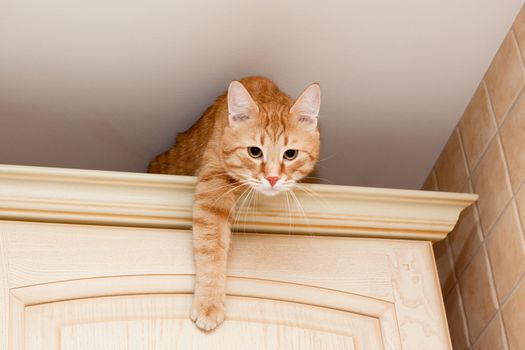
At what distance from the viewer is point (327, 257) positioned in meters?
1.36

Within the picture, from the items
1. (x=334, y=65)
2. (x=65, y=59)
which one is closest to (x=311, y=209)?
(x=334, y=65)

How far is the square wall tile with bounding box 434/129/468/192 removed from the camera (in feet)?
5.53

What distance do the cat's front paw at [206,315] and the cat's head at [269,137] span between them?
0.81ft

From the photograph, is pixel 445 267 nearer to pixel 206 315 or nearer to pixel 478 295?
pixel 478 295

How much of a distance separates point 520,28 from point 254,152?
1.92 feet

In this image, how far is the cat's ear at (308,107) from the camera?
142 centimetres

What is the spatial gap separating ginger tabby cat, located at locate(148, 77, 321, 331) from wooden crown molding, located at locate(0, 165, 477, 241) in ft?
0.14

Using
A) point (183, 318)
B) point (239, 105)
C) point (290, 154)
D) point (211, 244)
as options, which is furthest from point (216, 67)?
point (183, 318)

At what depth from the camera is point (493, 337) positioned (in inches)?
57.9

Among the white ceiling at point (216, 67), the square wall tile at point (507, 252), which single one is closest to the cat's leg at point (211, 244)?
the white ceiling at point (216, 67)

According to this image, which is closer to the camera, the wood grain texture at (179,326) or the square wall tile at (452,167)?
the wood grain texture at (179,326)

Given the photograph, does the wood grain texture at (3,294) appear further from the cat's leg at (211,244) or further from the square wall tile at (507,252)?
the square wall tile at (507,252)

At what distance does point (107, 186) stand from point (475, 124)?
823mm

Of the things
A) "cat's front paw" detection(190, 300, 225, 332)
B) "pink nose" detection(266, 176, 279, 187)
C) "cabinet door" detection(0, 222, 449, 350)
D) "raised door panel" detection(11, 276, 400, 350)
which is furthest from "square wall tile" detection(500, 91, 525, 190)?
"cat's front paw" detection(190, 300, 225, 332)
